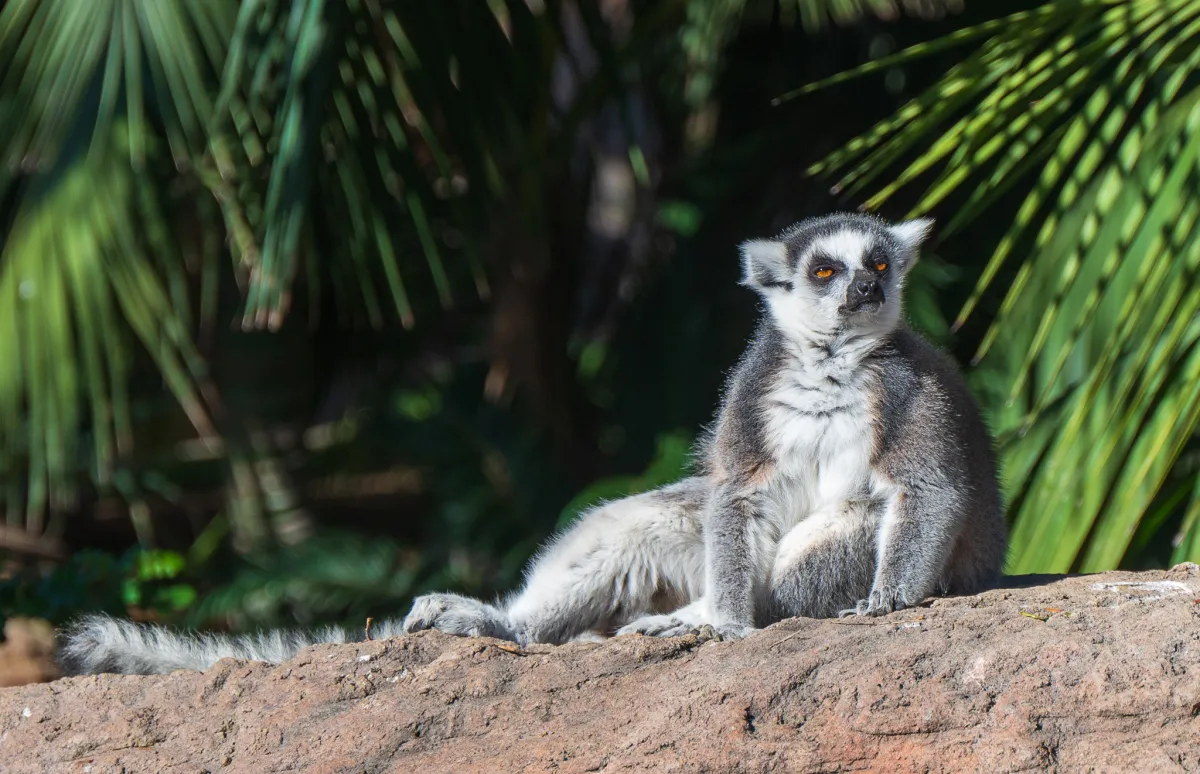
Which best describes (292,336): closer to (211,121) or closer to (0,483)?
(0,483)

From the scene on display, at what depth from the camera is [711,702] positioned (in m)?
3.01

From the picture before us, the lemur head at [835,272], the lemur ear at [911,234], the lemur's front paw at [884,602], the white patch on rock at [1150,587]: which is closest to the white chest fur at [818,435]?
the lemur head at [835,272]

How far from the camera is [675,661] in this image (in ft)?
10.9

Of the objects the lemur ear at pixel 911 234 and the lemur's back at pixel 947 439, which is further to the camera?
the lemur ear at pixel 911 234

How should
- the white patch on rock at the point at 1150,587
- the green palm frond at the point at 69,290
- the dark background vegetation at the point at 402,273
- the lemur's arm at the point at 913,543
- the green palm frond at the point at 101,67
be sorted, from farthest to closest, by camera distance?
the green palm frond at the point at 69,290
the dark background vegetation at the point at 402,273
the green palm frond at the point at 101,67
the lemur's arm at the point at 913,543
the white patch on rock at the point at 1150,587

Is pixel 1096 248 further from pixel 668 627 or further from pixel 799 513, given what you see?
pixel 668 627

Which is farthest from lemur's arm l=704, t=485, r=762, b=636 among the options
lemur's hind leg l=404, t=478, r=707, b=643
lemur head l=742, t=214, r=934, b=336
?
lemur head l=742, t=214, r=934, b=336

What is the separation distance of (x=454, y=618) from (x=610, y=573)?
1.67ft

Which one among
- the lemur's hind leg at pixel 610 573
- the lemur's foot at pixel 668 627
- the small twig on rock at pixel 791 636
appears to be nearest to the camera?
the small twig on rock at pixel 791 636

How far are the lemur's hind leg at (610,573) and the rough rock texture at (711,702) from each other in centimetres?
62

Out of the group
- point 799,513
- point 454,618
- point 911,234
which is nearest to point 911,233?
point 911,234

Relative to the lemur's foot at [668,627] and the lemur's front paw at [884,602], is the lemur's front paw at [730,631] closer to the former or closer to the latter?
the lemur's foot at [668,627]

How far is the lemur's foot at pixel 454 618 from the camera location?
13.0 feet

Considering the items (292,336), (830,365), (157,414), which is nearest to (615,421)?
(292,336)
